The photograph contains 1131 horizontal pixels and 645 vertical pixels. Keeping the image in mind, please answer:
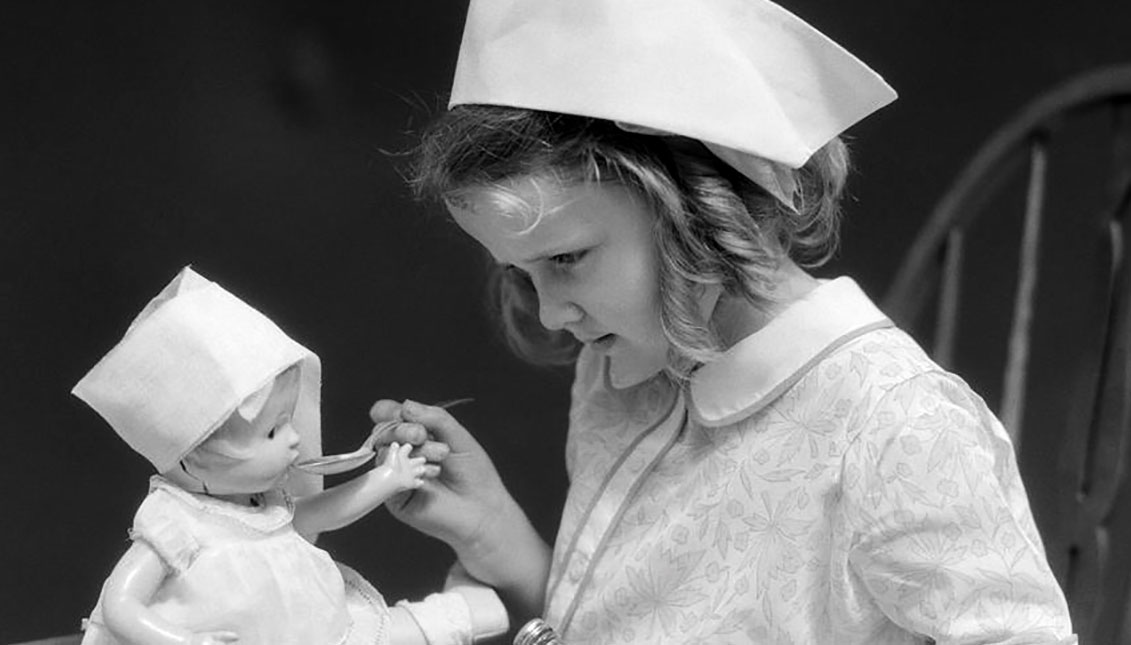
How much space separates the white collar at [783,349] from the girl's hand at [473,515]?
160mm

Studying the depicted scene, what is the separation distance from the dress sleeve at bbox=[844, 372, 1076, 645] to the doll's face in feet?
1.00

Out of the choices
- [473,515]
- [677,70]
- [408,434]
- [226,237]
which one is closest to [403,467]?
[408,434]

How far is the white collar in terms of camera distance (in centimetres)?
94

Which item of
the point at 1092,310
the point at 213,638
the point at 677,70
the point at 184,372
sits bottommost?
the point at 1092,310

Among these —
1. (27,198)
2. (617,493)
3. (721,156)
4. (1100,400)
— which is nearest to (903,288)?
(1100,400)

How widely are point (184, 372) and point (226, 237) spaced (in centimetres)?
66

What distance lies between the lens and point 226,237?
4.67ft

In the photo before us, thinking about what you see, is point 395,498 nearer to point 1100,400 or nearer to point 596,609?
point 596,609

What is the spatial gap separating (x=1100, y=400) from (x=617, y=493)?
0.47m

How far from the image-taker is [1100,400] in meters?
1.29

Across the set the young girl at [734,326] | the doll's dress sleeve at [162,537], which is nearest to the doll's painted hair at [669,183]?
the young girl at [734,326]

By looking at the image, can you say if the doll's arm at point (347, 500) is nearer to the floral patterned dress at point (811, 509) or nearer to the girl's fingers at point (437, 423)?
the girl's fingers at point (437, 423)

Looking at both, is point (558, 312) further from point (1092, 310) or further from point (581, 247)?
point (1092, 310)

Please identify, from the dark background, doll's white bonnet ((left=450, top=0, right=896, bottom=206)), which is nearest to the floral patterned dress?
doll's white bonnet ((left=450, top=0, right=896, bottom=206))
